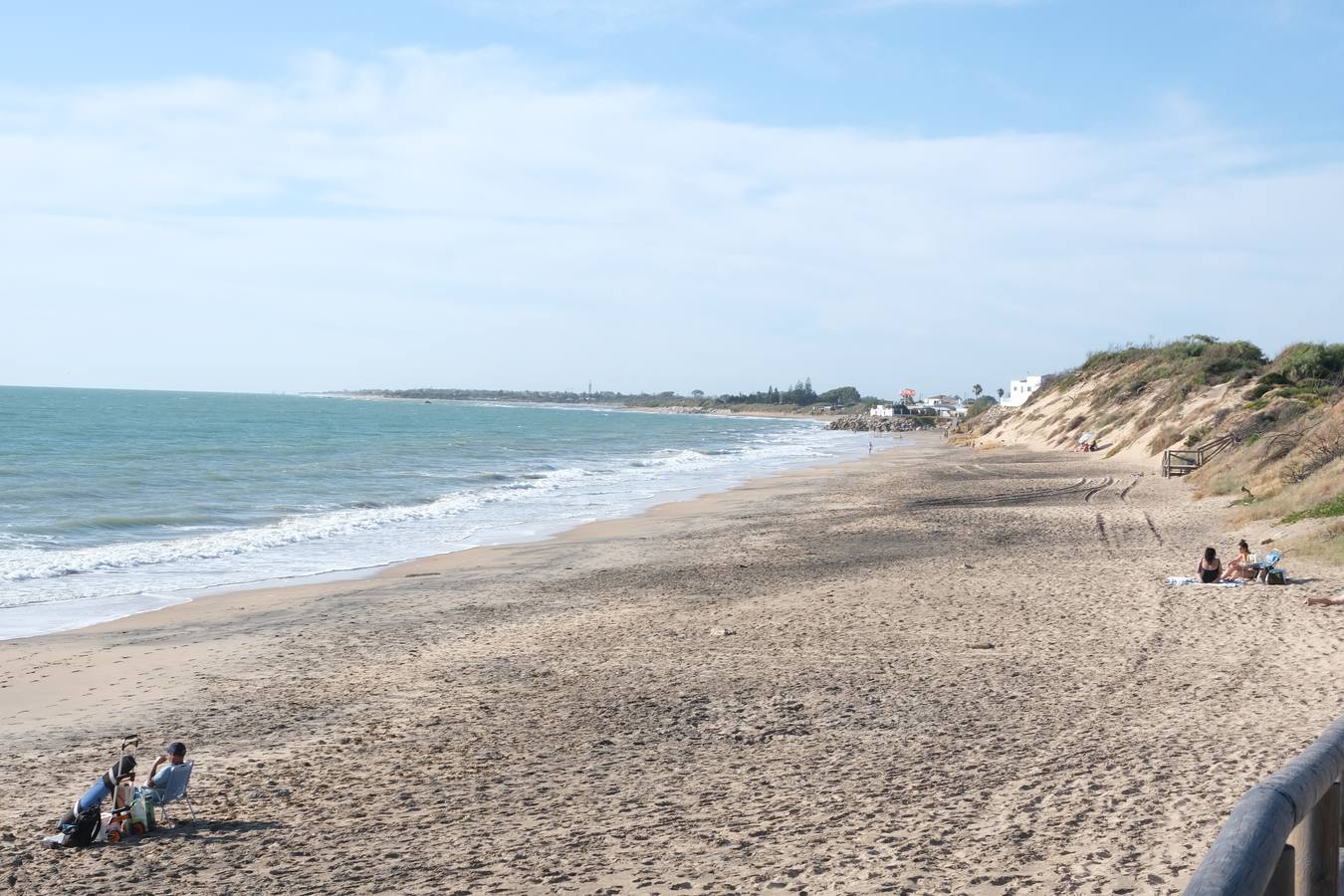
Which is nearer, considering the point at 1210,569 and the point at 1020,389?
the point at 1210,569

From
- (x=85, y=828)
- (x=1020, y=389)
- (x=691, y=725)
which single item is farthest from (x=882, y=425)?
(x=85, y=828)

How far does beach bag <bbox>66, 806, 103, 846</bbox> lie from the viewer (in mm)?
7035

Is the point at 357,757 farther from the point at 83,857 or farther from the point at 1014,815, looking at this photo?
the point at 1014,815

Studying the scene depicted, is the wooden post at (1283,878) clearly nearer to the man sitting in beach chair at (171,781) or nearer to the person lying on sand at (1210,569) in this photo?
the man sitting in beach chair at (171,781)

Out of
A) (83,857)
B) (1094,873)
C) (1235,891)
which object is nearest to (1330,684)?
(1094,873)

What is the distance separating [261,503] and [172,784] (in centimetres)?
2611

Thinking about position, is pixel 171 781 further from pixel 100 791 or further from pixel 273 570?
pixel 273 570

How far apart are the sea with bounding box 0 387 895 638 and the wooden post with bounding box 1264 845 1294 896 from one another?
15442 millimetres

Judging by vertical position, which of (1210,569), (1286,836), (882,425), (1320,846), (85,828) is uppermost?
(882,425)

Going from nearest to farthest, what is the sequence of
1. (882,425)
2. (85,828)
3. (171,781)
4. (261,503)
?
(85,828), (171,781), (261,503), (882,425)

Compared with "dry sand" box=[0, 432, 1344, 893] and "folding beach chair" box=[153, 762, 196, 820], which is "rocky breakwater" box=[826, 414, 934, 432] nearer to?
"dry sand" box=[0, 432, 1344, 893]

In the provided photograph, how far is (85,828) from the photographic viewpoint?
23.1 feet

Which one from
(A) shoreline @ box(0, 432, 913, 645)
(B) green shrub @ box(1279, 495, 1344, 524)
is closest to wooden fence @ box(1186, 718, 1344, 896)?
(A) shoreline @ box(0, 432, 913, 645)

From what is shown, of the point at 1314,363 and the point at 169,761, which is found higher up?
the point at 1314,363
